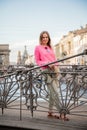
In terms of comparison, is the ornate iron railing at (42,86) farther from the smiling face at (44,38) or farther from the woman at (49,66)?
the smiling face at (44,38)

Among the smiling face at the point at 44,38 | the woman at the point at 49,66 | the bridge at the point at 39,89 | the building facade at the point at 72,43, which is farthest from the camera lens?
the building facade at the point at 72,43

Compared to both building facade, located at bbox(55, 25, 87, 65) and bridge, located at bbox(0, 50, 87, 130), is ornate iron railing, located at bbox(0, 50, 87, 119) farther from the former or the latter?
building facade, located at bbox(55, 25, 87, 65)

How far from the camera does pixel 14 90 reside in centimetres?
520

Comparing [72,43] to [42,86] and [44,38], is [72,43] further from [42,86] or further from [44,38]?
[42,86]

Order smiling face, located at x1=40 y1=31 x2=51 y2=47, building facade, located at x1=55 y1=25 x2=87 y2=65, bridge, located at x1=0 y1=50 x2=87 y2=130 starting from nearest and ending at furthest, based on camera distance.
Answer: bridge, located at x1=0 y1=50 x2=87 y2=130, smiling face, located at x1=40 y1=31 x2=51 y2=47, building facade, located at x1=55 y1=25 x2=87 y2=65

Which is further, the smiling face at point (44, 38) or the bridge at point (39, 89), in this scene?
the smiling face at point (44, 38)

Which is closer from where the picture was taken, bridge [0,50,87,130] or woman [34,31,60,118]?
bridge [0,50,87,130]

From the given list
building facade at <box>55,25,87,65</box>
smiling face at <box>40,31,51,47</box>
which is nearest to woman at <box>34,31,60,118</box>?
smiling face at <box>40,31,51,47</box>

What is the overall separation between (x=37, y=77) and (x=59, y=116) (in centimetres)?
65

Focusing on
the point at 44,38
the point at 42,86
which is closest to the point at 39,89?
the point at 42,86

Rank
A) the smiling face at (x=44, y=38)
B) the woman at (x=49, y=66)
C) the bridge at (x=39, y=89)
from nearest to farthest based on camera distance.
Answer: the bridge at (x=39, y=89) < the woman at (x=49, y=66) < the smiling face at (x=44, y=38)

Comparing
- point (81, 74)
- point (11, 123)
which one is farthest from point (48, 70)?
point (11, 123)

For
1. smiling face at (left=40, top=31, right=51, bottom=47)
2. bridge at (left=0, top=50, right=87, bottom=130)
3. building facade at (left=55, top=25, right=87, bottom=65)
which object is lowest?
bridge at (left=0, top=50, right=87, bottom=130)

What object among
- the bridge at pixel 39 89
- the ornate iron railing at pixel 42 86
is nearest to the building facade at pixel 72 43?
the bridge at pixel 39 89
